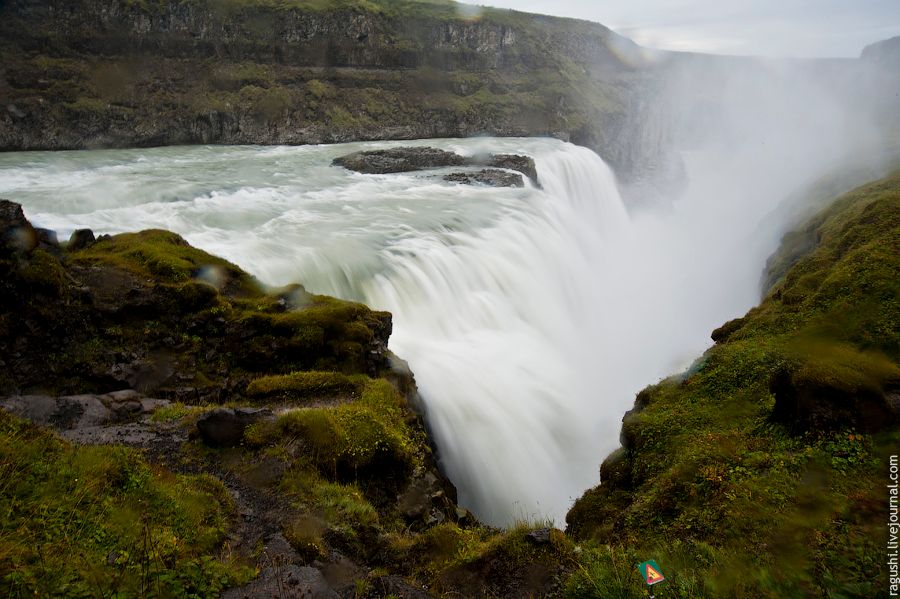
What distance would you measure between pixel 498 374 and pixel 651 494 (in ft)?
26.3

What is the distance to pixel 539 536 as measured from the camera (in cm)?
693

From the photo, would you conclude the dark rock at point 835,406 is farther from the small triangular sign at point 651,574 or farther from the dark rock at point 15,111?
the dark rock at point 15,111

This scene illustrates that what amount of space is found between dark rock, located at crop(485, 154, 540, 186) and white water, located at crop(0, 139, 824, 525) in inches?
119

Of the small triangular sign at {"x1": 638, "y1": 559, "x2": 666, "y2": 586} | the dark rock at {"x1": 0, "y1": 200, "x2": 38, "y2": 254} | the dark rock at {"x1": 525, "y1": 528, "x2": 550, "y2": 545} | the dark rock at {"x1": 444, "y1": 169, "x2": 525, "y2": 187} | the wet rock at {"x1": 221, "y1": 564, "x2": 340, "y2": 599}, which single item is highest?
the dark rock at {"x1": 0, "y1": 200, "x2": 38, "y2": 254}

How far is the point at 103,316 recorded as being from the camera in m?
10.7

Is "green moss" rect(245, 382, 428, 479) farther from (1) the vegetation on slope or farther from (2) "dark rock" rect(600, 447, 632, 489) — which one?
(2) "dark rock" rect(600, 447, 632, 489)

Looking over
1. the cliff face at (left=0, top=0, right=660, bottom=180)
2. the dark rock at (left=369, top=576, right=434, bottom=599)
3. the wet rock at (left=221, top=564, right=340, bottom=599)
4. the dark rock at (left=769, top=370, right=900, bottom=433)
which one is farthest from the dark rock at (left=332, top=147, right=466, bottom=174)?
the wet rock at (left=221, top=564, right=340, bottom=599)

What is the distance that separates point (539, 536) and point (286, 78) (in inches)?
3118

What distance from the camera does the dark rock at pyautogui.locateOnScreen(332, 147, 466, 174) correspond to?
40.6 metres

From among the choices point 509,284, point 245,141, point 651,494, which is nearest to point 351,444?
point 651,494

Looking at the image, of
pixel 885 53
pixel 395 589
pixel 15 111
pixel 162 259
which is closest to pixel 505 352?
pixel 162 259

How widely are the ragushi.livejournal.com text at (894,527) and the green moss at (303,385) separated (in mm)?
8377

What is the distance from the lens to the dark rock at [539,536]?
6.86 m

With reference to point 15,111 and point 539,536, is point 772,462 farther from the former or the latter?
point 15,111
